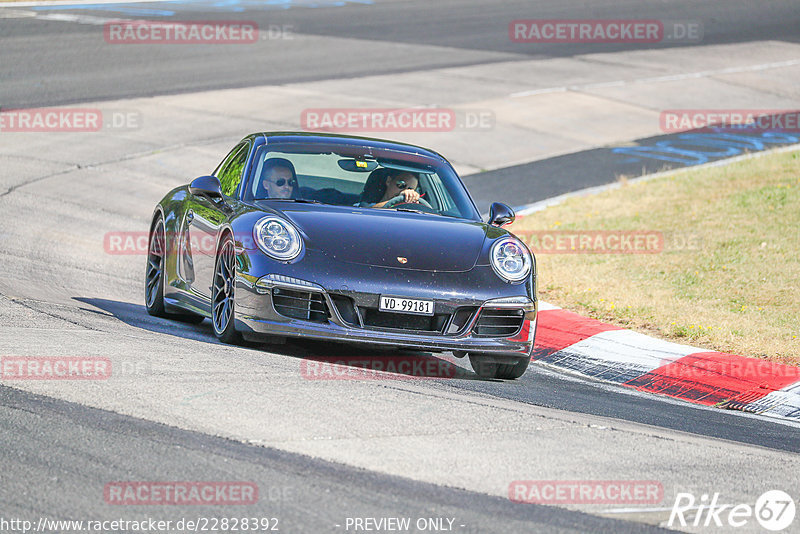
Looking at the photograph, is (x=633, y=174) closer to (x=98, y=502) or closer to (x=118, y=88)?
(x=118, y=88)

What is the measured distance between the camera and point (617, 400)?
7242 millimetres

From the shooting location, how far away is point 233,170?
8.66 m

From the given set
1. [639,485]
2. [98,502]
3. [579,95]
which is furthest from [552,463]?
[579,95]

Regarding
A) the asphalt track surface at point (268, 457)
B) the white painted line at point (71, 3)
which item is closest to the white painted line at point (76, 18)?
the white painted line at point (71, 3)

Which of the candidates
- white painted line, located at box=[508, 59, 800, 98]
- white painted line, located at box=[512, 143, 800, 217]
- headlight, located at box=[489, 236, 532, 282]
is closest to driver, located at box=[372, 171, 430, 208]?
headlight, located at box=[489, 236, 532, 282]

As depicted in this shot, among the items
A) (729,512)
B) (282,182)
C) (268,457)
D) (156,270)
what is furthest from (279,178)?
(729,512)

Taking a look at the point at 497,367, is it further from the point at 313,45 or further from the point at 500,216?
the point at 313,45

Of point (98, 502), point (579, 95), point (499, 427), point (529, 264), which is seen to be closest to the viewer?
point (98, 502)

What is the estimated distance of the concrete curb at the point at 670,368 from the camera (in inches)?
299

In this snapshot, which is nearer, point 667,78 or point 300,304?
point 300,304

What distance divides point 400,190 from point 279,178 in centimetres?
87

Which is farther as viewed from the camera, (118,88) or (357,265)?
(118,88)

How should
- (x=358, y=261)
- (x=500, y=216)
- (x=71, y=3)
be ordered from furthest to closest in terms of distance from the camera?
1. (x=71, y=3)
2. (x=500, y=216)
3. (x=358, y=261)

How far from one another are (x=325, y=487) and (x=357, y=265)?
2.55 m
